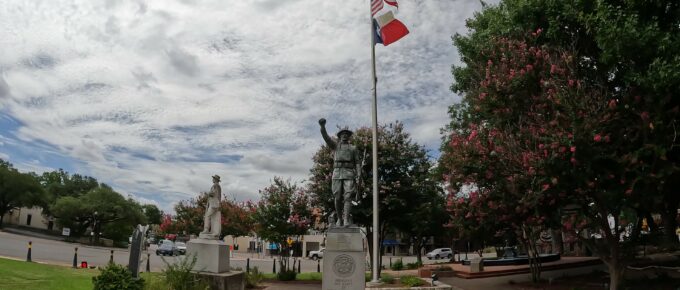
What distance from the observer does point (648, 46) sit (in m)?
10.1

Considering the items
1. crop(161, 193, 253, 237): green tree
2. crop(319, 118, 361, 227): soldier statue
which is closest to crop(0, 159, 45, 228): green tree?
crop(161, 193, 253, 237): green tree

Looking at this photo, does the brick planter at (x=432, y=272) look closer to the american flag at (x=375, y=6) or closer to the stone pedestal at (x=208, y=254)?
the stone pedestal at (x=208, y=254)

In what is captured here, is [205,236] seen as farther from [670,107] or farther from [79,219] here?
[79,219]

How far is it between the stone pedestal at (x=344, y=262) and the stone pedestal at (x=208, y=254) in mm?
3909

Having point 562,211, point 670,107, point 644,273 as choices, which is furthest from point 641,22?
point 644,273

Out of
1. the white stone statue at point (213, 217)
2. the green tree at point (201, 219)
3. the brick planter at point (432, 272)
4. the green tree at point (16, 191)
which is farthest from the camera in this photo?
the green tree at point (16, 191)

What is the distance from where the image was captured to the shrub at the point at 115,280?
848 centimetres

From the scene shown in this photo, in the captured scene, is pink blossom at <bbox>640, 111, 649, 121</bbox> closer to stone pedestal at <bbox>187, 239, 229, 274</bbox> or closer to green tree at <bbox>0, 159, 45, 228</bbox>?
stone pedestal at <bbox>187, 239, 229, 274</bbox>

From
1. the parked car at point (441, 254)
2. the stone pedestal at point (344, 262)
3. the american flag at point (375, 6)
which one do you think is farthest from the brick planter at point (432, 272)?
the parked car at point (441, 254)

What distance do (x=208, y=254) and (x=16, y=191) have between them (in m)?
55.4

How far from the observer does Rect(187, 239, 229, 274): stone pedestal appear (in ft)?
45.2

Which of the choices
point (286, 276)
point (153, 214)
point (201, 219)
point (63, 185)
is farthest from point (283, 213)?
point (153, 214)

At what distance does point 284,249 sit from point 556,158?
1490cm

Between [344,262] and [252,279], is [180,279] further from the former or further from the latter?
[252,279]
